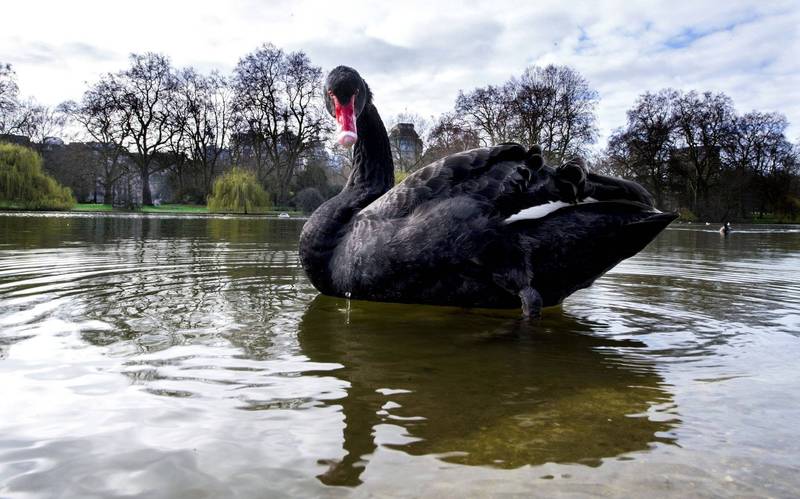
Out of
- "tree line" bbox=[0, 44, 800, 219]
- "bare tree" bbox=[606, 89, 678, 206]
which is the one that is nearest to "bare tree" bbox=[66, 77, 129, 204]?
"tree line" bbox=[0, 44, 800, 219]

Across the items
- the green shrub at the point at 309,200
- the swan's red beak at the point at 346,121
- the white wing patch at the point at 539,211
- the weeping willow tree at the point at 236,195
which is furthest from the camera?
the green shrub at the point at 309,200

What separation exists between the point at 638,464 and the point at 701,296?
361 cm

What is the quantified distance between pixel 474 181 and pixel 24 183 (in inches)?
1304

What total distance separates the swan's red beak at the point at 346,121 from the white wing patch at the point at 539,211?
1149mm

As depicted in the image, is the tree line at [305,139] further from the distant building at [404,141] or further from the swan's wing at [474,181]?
the swan's wing at [474,181]

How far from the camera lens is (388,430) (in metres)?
1.79

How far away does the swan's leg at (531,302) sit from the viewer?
133 inches

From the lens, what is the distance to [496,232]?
3.34 m

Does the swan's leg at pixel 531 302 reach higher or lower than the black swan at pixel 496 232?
lower

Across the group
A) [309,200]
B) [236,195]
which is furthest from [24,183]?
[309,200]

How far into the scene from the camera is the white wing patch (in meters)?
3.34

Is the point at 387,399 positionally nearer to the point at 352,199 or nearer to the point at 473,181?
the point at 473,181

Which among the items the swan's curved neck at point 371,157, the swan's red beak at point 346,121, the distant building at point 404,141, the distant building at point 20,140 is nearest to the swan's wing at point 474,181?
the swan's red beak at point 346,121

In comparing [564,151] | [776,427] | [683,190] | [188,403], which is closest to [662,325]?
[776,427]
